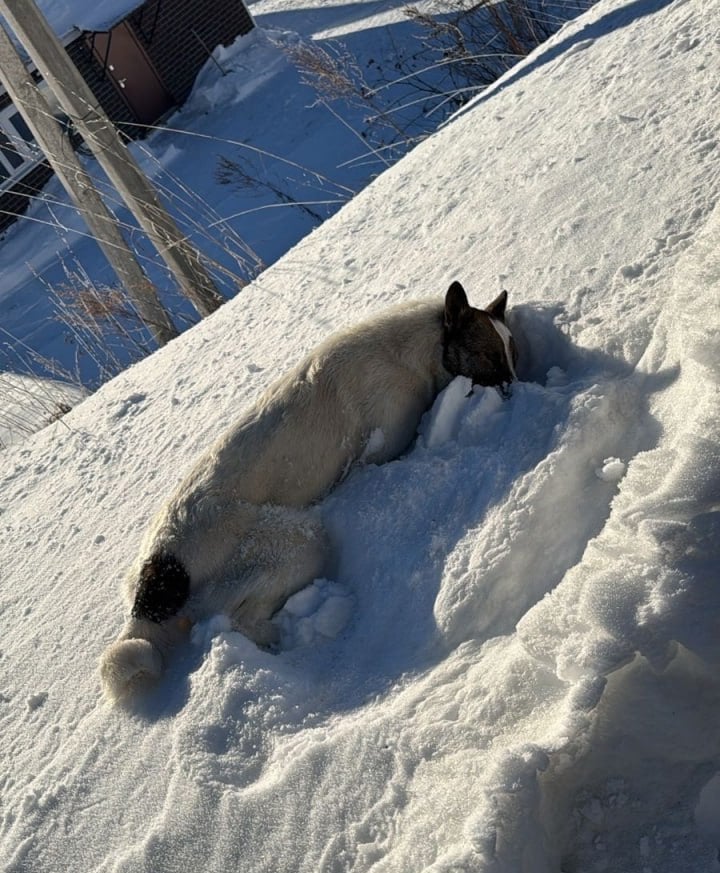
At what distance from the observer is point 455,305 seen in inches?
146

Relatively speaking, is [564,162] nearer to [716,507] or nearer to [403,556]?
[403,556]

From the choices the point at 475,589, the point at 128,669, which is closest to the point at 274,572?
the point at 128,669

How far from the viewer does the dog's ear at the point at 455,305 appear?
366cm

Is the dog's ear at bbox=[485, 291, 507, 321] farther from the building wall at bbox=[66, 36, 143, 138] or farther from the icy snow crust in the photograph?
the building wall at bbox=[66, 36, 143, 138]

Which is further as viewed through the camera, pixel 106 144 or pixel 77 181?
pixel 77 181

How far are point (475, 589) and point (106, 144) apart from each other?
18.5 feet

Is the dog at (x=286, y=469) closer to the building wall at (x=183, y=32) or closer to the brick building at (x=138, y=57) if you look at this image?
the brick building at (x=138, y=57)

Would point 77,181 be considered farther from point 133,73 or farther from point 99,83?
point 133,73

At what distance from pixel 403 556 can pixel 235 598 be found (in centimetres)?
64

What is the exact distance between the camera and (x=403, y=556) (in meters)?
2.98

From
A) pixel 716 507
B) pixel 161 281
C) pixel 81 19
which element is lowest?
pixel 161 281

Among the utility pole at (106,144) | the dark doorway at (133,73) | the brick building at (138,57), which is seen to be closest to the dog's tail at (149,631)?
the utility pole at (106,144)

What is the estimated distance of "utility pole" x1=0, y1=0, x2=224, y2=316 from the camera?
6.59m

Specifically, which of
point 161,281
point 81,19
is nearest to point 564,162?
point 161,281
